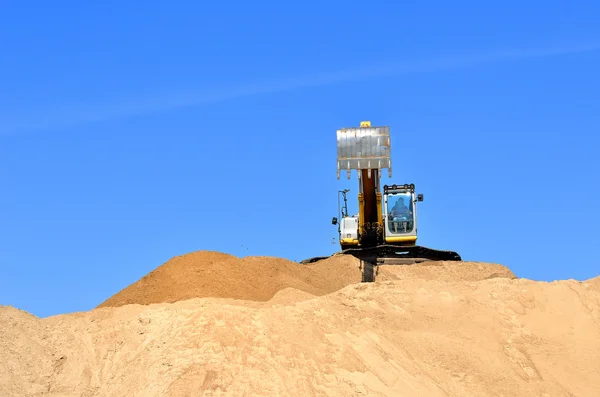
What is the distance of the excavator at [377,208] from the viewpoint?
26.0 metres

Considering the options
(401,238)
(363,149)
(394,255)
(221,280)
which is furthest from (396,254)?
(221,280)

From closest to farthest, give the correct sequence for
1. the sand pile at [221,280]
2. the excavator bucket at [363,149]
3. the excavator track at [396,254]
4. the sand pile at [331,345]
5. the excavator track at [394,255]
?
the sand pile at [331,345], the sand pile at [221,280], the excavator bucket at [363,149], the excavator track at [394,255], the excavator track at [396,254]

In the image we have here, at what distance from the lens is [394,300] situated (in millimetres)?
21000

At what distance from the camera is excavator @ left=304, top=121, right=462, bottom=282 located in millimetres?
26000

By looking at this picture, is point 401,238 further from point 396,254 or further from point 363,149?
point 363,149

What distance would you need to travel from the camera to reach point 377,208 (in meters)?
29.5

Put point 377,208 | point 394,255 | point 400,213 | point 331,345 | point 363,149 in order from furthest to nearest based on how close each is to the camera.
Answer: point 400,213
point 394,255
point 377,208
point 363,149
point 331,345

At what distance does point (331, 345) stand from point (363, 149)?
30.7ft

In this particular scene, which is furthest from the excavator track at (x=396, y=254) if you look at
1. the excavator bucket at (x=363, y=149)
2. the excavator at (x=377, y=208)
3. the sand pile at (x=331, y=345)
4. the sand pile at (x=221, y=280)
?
the sand pile at (x=331, y=345)

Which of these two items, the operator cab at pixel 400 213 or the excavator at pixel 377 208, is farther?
the operator cab at pixel 400 213

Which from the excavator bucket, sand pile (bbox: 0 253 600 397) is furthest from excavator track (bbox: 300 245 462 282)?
sand pile (bbox: 0 253 600 397)

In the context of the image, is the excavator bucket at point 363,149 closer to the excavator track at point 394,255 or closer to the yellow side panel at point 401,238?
the excavator track at point 394,255

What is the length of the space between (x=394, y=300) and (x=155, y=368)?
6729 millimetres

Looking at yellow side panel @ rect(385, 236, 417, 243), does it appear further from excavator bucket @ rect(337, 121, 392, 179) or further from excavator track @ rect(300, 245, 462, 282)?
excavator bucket @ rect(337, 121, 392, 179)
